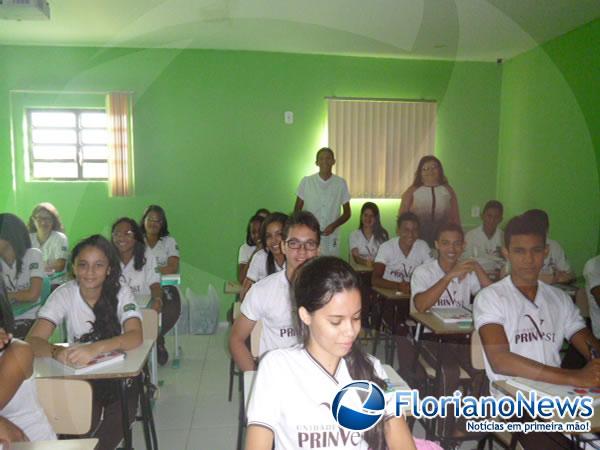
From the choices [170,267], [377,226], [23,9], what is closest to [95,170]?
[170,267]

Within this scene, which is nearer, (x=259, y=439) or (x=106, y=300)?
(x=259, y=439)

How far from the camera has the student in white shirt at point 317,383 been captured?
1.24m

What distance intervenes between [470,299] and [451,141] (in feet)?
9.78

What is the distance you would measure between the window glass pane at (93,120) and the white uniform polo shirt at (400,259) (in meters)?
3.47

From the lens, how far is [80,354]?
2029 mm

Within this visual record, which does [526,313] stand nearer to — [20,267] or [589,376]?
[589,376]

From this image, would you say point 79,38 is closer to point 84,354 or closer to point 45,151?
point 45,151

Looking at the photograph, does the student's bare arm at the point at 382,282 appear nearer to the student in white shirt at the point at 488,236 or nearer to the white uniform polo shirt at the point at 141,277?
the student in white shirt at the point at 488,236

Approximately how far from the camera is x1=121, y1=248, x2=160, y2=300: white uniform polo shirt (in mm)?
3576

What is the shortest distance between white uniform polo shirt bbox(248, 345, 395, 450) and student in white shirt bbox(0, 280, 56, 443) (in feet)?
2.68

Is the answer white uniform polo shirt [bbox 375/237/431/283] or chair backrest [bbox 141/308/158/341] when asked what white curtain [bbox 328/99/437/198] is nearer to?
white uniform polo shirt [bbox 375/237/431/283]

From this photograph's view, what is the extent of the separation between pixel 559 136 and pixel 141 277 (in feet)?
13.9

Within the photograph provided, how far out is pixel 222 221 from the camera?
5.31 metres

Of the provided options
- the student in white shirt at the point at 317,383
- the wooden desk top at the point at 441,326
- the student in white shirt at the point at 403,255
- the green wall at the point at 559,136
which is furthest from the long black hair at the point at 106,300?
the green wall at the point at 559,136
